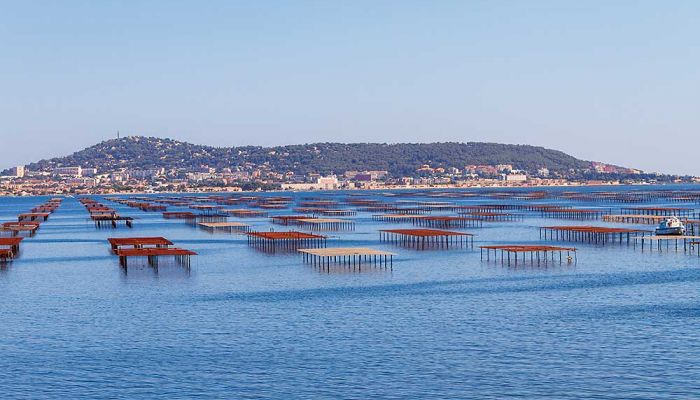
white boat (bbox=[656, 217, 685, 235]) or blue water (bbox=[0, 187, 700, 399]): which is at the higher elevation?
white boat (bbox=[656, 217, 685, 235])

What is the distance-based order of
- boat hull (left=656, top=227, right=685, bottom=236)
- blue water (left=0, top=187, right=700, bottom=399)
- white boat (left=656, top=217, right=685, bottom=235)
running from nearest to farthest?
blue water (left=0, top=187, right=700, bottom=399) < boat hull (left=656, top=227, right=685, bottom=236) < white boat (left=656, top=217, right=685, bottom=235)

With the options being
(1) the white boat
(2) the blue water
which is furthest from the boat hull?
(2) the blue water

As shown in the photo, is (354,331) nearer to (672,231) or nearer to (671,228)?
(672,231)

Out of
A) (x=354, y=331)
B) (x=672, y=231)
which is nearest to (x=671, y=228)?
(x=672, y=231)

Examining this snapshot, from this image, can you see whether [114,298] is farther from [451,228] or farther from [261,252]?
[451,228]

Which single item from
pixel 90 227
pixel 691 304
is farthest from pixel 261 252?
pixel 90 227

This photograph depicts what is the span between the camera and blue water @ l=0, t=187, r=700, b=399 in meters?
34.5

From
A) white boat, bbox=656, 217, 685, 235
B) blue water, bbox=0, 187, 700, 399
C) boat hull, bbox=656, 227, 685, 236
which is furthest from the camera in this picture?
white boat, bbox=656, 217, 685, 235

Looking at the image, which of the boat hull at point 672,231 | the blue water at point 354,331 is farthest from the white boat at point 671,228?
the blue water at point 354,331

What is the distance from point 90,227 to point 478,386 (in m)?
117

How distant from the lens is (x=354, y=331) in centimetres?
4441

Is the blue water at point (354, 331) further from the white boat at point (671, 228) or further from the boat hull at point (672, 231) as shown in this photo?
the white boat at point (671, 228)

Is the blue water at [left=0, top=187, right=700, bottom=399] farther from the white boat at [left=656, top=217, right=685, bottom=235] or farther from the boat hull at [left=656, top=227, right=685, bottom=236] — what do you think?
the white boat at [left=656, top=217, right=685, bottom=235]

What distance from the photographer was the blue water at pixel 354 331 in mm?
34469
